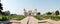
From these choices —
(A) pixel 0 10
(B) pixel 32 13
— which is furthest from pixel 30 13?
(A) pixel 0 10

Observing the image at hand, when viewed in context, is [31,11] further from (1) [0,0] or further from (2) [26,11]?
(1) [0,0]

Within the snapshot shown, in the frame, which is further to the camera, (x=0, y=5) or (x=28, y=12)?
(x=28, y=12)

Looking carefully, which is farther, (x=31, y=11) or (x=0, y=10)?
(x=31, y=11)

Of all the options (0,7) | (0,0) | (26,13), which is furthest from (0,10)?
(26,13)

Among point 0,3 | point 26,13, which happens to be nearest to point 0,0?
point 0,3

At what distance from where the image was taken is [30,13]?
7606 cm

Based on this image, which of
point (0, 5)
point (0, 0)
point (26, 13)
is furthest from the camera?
point (26, 13)

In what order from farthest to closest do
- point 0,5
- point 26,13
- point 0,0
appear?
1. point 26,13
2. point 0,5
3. point 0,0

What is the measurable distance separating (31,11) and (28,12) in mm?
2202

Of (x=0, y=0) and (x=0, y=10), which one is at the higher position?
(x=0, y=0)

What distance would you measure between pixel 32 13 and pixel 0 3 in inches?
2237

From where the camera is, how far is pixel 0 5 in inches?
788

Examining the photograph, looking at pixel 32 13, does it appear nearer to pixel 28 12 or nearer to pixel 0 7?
pixel 28 12

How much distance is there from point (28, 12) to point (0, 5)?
2246 inches
